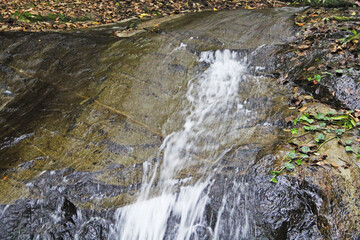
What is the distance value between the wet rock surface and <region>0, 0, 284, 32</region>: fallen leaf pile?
171cm

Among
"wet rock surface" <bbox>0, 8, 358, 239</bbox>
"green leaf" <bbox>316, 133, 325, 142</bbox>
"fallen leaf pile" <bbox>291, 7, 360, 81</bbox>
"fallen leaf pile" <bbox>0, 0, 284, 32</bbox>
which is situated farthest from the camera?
"fallen leaf pile" <bbox>0, 0, 284, 32</bbox>

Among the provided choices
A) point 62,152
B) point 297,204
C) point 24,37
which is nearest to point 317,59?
point 297,204

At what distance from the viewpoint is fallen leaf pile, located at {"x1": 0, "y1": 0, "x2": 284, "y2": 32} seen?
321 inches

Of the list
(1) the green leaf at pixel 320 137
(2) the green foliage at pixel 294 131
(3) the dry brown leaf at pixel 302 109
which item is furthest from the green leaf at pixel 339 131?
(3) the dry brown leaf at pixel 302 109

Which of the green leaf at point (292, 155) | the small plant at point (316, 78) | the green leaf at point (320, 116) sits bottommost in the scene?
the green leaf at point (292, 155)

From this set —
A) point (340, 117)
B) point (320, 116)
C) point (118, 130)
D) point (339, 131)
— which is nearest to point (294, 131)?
point (320, 116)

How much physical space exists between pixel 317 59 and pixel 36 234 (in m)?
5.29

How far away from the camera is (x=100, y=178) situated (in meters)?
4.09

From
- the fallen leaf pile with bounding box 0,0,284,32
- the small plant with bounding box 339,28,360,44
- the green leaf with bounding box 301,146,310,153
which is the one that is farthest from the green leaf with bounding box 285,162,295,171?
the fallen leaf pile with bounding box 0,0,284,32

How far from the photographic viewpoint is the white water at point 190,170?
3787 millimetres

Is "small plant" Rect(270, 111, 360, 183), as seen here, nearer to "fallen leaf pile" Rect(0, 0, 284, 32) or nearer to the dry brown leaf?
the dry brown leaf

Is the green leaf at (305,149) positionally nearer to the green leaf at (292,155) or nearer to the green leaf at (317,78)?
the green leaf at (292,155)

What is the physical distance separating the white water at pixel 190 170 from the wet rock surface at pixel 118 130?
4.4 inches

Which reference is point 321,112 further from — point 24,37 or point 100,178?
point 24,37
